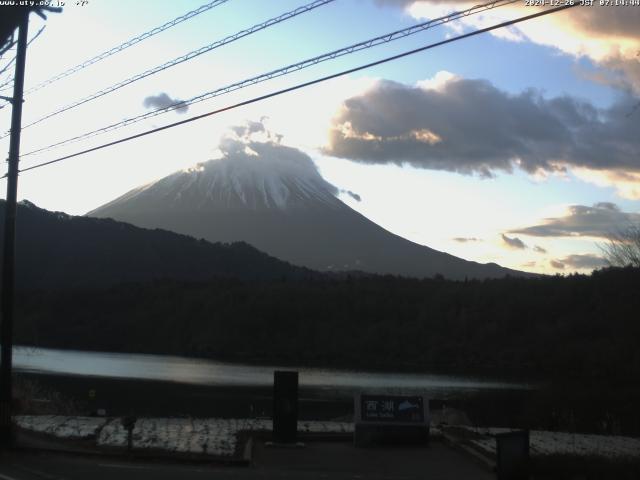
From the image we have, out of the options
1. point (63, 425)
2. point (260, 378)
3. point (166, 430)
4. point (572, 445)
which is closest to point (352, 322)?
point (260, 378)

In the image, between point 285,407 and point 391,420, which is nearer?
point 285,407

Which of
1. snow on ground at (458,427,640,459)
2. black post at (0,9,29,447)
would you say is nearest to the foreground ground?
snow on ground at (458,427,640,459)

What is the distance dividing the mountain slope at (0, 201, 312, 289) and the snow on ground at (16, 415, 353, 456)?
11162 cm

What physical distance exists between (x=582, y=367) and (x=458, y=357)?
23216 millimetres

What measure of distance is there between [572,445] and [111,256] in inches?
5380

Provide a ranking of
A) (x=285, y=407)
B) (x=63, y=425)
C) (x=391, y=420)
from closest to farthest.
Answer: (x=285, y=407) → (x=391, y=420) → (x=63, y=425)

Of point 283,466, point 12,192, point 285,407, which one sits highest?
point 12,192

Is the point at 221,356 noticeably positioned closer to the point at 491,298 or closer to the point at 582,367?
the point at 491,298

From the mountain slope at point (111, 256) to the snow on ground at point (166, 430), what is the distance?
4395 inches

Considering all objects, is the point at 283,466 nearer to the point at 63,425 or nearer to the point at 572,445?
the point at 63,425

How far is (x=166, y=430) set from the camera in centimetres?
1717

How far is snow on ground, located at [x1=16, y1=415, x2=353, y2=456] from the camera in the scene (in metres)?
15.1

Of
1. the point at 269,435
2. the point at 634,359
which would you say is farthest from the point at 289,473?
the point at 634,359

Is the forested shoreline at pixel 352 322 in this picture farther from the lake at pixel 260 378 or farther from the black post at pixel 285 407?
the black post at pixel 285 407
